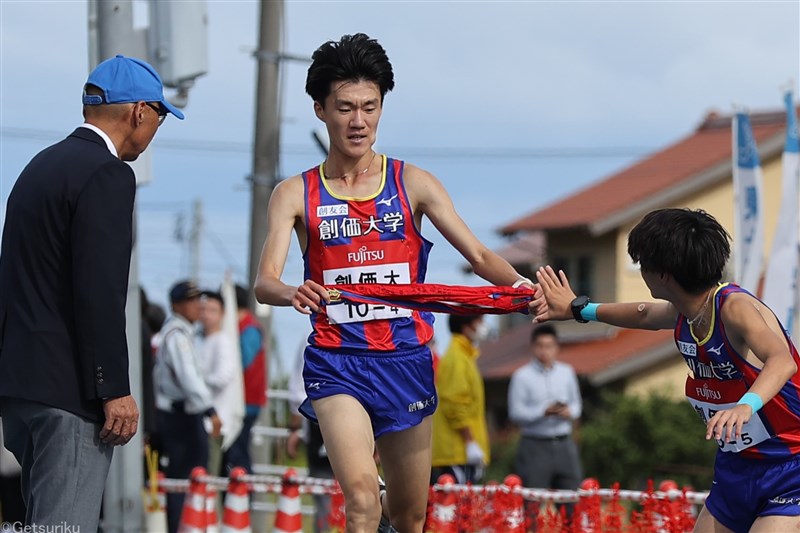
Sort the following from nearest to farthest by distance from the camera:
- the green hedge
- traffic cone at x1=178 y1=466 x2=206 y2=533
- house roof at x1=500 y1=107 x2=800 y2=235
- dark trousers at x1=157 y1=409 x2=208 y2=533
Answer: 1. traffic cone at x1=178 y1=466 x2=206 y2=533
2. dark trousers at x1=157 y1=409 x2=208 y2=533
3. the green hedge
4. house roof at x1=500 y1=107 x2=800 y2=235

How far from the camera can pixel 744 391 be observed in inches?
237

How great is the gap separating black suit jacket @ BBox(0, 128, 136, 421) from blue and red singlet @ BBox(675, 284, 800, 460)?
2.52 m

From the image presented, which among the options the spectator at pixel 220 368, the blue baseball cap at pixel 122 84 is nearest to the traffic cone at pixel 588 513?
the spectator at pixel 220 368

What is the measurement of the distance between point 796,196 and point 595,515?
16.1 feet

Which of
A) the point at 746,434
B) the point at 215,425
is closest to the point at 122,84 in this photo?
the point at 746,434

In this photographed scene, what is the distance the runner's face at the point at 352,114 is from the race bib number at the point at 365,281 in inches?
→ 22.9

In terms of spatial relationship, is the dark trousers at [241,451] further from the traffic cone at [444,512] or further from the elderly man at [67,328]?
the elderly man at [67,328]

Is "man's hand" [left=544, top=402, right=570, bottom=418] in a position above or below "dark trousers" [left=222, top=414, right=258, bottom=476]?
above

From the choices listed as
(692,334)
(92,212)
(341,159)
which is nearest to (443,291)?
(341,159)

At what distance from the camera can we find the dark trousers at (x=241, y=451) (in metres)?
13.5

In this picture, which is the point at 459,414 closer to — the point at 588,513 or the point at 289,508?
the point at 289,508

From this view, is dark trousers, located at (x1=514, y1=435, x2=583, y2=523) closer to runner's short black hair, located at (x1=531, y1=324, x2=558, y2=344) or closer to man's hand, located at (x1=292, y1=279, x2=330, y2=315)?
runner's short black hair, located at (x1=531, y1=324, x2=558, y2=344)

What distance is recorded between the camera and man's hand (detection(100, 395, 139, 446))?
19.2 feet

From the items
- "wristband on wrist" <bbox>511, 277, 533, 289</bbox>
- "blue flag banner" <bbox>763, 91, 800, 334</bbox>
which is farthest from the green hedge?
"wristband on wrist" <bbox>511, 277, 533, 289</bbox>
